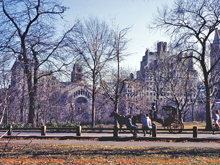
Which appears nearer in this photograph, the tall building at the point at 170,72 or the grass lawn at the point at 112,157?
the grass lawn at the point at 112,157

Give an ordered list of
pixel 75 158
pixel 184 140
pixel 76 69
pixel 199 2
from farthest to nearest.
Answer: pixel 76 69, pixel 199 2, pixel 184 140, pixel 75 158

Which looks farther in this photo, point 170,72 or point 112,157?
point 170,72

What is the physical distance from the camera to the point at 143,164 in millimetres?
9109

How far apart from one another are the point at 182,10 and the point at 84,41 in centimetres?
1090

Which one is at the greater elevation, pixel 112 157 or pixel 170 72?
→ pixel 170 72

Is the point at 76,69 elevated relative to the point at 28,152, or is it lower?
elevated

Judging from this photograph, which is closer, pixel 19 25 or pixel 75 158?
pixel 75 158

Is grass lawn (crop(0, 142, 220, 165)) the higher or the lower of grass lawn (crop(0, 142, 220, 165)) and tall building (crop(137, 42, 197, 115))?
the lower

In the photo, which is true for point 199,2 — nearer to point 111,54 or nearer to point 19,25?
point 111,54

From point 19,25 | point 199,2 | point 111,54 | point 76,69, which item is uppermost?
point 199,2

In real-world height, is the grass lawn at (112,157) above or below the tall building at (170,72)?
below

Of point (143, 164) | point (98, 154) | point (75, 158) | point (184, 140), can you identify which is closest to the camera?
point (143, 164)

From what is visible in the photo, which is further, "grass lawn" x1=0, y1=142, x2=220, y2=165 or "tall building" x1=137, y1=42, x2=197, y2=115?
"tall building" x1=137, y1=42, x2=197, y2=115

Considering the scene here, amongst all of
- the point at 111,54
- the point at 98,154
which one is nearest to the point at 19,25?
the point at 111,54
